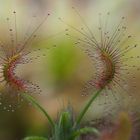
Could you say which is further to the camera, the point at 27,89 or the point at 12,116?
the point at 12,116

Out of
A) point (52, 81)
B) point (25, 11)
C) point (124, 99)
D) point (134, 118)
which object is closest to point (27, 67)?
point (52, 81)

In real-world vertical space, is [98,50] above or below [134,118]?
above

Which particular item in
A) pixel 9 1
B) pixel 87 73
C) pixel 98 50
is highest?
pixel 9 1

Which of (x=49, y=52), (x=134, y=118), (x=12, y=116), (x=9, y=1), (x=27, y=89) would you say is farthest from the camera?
(x=9, y=1)

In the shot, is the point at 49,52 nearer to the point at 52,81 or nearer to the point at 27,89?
the point at 52,81

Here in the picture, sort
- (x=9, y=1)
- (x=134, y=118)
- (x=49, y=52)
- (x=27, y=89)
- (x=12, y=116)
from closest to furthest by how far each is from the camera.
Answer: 1. (x=134, y=118)
2. (x=27, y=89)
3. (x=12, y=116)
4. (x=49, y=52)
5. (x=9, y=1)

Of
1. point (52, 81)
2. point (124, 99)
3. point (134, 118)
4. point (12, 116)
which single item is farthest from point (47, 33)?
point (134, 118)

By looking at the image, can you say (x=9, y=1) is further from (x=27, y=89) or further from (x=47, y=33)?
(x=27, y=89)
